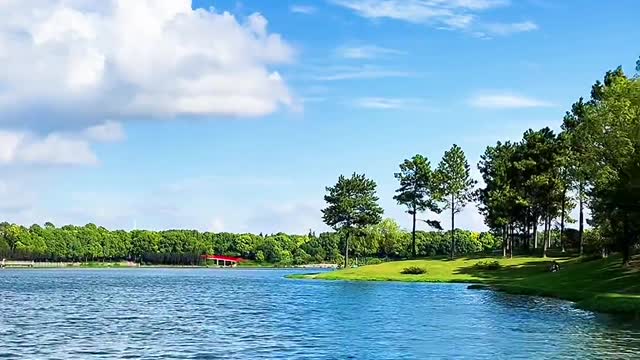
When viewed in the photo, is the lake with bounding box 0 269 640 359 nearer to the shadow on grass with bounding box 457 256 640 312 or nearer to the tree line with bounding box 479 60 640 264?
the shadow on grass with bounding box 457 256 640 312

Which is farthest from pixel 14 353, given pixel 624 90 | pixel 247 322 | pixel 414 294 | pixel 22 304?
pixel 624 90

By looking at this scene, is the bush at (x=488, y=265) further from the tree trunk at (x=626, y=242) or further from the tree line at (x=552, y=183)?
the tree trunk at (x=626, y=242)

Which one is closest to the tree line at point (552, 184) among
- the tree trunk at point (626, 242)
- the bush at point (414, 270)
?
the tree trunk at point (626, 242)

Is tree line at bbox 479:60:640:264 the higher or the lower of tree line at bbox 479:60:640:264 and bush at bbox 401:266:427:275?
the higher

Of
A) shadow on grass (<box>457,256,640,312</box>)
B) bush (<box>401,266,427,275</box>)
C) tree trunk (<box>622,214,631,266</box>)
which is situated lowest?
bush (<box>401,266,427,275</box>)

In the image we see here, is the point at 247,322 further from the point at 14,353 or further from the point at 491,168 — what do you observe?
the point at 491,168

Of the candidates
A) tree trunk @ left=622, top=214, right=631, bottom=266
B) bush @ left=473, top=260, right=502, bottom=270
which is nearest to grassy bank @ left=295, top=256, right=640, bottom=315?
bush @ left=473, top=260, right=502, bottom=270

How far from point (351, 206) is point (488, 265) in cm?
4701

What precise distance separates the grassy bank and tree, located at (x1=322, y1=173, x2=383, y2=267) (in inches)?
961

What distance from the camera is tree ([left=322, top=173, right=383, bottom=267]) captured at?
161 metres

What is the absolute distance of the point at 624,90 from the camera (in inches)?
3125

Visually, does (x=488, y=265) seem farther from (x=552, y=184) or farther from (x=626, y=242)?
(x=626, y=242)

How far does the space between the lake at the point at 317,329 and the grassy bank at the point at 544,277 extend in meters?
3.12

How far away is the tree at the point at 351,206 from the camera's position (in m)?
161
